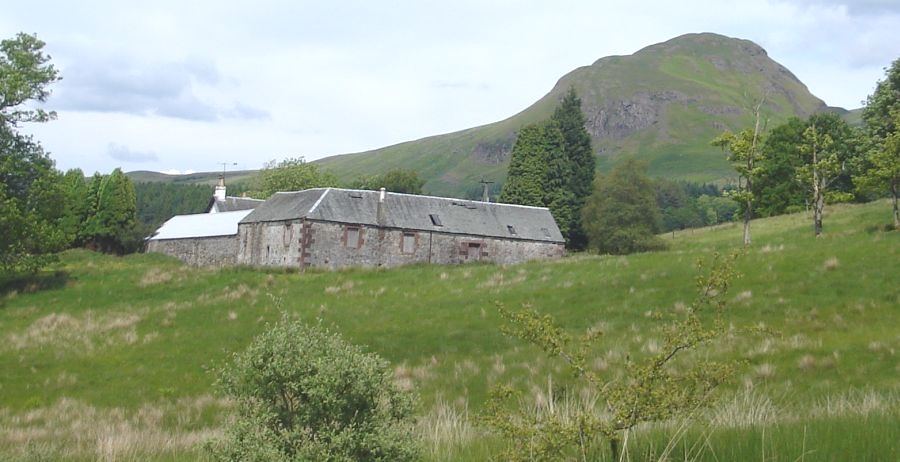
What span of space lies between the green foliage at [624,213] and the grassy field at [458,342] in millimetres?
26317

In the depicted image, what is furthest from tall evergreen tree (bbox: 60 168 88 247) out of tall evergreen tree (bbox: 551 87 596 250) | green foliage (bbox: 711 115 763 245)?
green foliage (bbox: 711 115 763 245)

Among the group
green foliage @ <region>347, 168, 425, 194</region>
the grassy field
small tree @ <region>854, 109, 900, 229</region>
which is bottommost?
the grassy field

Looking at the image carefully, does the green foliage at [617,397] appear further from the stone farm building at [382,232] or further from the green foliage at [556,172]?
the green foliage at [556,172]

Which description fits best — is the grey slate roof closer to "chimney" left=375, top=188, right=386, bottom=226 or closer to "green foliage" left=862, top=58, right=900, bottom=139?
"chimney" left=375, top=188, right=386, bottom=226

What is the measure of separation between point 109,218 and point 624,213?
57595 millimetres

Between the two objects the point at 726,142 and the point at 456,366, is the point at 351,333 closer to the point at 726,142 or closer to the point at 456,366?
the point at 456,366

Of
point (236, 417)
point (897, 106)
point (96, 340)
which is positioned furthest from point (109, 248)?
point (236, 417)

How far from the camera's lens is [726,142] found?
132 feet

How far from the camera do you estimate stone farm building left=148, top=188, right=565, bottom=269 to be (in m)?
52.8

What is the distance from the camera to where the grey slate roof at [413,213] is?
2133 inches

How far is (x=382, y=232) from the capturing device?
180 ft

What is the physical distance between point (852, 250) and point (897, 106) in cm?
2409

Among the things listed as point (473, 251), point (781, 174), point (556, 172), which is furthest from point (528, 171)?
point (781, 174)

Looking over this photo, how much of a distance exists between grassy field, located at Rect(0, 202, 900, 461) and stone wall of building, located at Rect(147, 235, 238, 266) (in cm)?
2534
